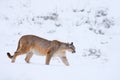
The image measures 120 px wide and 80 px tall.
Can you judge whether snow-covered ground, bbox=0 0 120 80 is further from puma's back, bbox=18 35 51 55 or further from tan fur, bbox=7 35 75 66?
puma's back, bbox=18 35 51 55

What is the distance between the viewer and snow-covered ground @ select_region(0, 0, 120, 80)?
15328mm

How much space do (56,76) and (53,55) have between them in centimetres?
374

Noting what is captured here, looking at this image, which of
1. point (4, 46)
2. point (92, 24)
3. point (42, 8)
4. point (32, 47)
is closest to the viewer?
point (32, 47)

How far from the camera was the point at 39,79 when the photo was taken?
8.78 metres

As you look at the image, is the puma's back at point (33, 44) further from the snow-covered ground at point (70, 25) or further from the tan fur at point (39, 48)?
the snow-covered ground at point (70, 25)

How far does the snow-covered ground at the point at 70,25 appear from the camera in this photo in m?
15.3

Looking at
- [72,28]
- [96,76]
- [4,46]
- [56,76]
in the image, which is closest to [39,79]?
[56,76]

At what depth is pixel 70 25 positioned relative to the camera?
58.9 ft

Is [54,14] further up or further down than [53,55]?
further up

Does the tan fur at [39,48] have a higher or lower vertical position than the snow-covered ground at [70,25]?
lower

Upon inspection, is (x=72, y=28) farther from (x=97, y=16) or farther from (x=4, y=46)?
(x=4, y=46)

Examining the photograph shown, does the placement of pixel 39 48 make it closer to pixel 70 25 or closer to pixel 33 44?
pixel 33 44

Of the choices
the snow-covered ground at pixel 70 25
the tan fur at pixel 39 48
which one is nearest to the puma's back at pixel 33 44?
the tan fur at pixel 39 48

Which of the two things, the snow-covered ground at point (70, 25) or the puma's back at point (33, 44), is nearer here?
the puma's back at point (33, 44)
